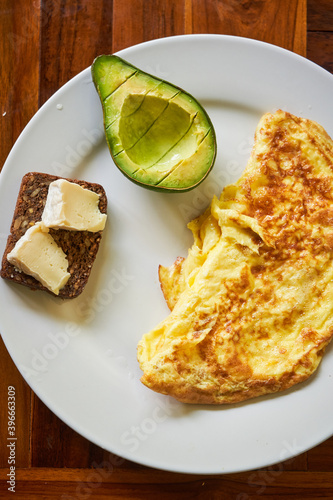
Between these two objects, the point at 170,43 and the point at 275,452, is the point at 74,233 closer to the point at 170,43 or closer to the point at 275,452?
the point at 170,43

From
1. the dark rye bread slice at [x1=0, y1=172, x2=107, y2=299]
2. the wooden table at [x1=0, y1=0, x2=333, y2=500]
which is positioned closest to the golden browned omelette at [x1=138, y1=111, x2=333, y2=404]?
the dark rye bread slice at [x1=0, y1=172, x2=107, y2=299]

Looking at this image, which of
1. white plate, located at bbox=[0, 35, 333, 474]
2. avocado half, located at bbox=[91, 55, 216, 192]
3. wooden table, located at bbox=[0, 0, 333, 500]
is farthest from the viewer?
wooden table, located at bbox=[0, 0, 333, 500]

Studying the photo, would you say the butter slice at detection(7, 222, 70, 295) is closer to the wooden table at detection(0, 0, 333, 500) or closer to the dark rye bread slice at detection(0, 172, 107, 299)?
the dark rye bread slice at detection(0, 172, 107, 299)

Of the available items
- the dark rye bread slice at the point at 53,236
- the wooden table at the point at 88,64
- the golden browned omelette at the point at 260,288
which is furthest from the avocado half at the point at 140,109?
the wooden table at the point at 88,64

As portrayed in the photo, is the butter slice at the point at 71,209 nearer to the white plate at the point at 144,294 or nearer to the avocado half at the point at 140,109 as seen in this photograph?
the white plate at the point at 144,294

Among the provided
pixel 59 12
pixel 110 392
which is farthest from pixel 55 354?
pixel 59 12

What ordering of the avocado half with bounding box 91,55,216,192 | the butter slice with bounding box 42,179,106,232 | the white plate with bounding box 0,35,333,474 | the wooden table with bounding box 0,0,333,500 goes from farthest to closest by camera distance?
the wooden table with bounding box 0,0,333,500 < the white plate with bounding box 0,35,333,474 < the butter slice with bounding box 42,179,106,232 < the avocado half with bounding box 91,55,216,192
